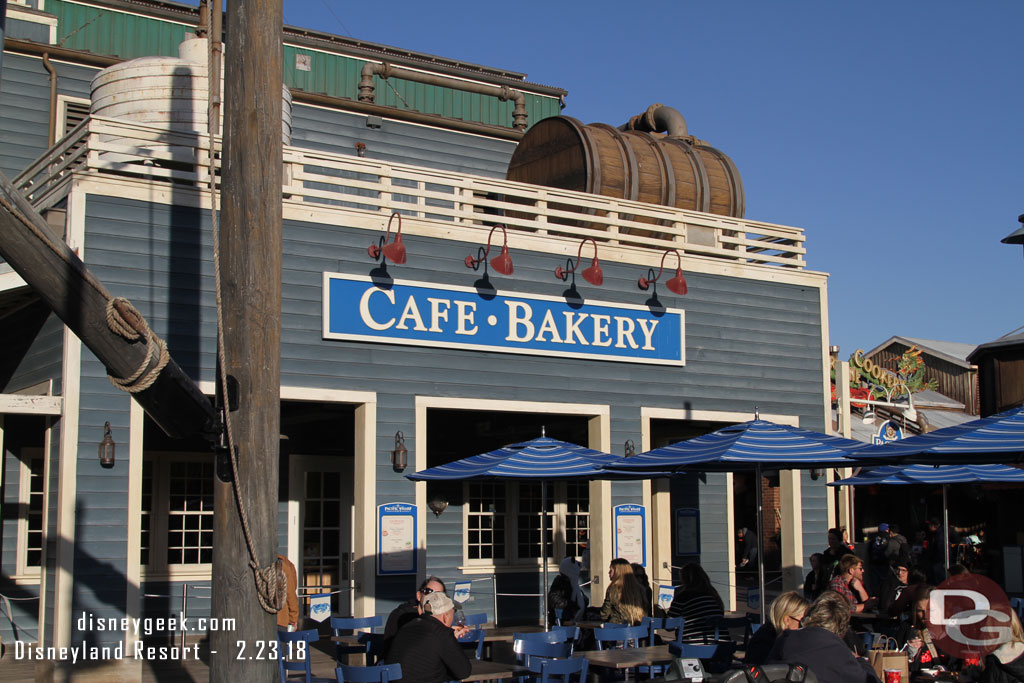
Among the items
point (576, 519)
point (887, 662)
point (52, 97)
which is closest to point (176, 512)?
point (576, 519)

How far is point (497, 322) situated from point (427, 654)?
728cm

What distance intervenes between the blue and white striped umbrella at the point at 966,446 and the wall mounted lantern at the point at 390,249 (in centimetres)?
573

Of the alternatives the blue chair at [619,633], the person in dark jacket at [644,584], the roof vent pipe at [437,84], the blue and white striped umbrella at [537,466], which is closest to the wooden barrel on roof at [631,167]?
the roof vent pipe at [437,84]

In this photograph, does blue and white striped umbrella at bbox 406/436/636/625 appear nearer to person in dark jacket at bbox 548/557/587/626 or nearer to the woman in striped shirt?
person in dark jacket at bbox 548/557/587/626

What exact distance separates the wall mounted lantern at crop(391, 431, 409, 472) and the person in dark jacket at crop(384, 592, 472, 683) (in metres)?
5.67

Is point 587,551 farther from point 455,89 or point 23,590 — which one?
point 455,89

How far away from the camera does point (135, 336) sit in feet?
16.9

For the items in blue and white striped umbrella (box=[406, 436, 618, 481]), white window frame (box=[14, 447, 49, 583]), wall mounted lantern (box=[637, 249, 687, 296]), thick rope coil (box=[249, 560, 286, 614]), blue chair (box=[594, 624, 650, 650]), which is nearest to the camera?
thick rope coil (box=[249, 560, 286, 614])

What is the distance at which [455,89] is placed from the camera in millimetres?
21312

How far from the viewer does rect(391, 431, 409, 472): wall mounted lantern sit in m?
13.4

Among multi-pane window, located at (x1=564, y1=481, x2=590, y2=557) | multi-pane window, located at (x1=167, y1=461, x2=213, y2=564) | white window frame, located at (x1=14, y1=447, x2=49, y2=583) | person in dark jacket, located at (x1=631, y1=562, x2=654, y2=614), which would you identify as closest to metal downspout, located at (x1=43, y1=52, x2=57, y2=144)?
white window frame, located at (x1=14, y1=447, x2=49, y2=583)

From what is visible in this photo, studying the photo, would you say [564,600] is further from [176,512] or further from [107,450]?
[176,512]

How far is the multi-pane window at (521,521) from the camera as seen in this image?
16062 mm

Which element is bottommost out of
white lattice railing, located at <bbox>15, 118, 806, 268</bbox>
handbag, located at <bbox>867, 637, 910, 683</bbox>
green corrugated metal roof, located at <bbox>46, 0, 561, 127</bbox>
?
handbag, located at <bbox>867, 637, 910, 683</bbox>
